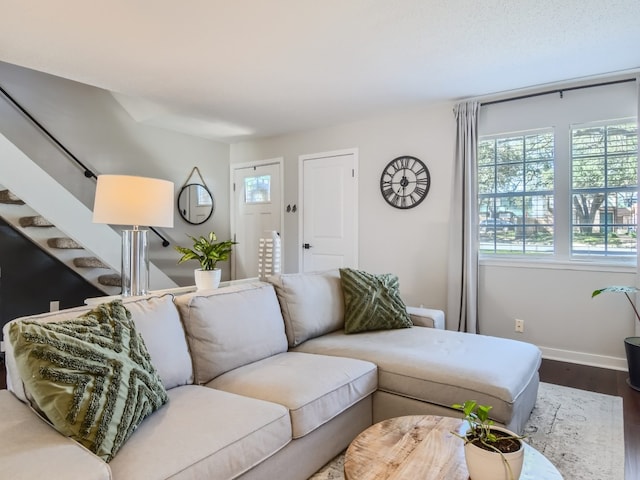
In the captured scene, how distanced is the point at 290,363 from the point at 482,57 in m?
2.57

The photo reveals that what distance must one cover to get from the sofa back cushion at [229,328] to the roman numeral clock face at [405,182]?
2408 millimetres

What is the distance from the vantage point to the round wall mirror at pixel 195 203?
5348 millimetres

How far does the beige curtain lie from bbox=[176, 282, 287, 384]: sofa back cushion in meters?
2.15

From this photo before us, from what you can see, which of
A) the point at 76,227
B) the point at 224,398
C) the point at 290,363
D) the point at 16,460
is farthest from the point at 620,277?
the point at 76,227

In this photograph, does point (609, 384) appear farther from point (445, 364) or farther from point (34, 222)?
point (34, 222)

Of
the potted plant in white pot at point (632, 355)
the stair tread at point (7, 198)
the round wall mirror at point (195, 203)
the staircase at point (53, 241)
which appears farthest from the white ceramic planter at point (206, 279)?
the round wall mirror at point (195, 203)

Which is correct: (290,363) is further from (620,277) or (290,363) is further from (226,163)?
(226,163)

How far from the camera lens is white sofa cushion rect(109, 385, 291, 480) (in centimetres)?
123

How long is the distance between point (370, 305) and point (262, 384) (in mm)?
1169

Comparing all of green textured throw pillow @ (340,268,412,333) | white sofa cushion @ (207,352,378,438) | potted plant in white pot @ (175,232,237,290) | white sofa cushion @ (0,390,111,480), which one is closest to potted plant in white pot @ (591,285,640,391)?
green textured throw pillow @ (340,268,412,333)

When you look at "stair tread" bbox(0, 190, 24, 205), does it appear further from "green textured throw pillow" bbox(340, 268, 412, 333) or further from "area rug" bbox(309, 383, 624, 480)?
"area rug" bbox(309, 383, 624, 480)

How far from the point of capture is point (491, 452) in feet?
3.71

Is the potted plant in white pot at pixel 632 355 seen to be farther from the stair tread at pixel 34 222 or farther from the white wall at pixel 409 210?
the stair tread at pixel 34 222

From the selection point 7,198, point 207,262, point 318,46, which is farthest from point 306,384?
point 7,198
